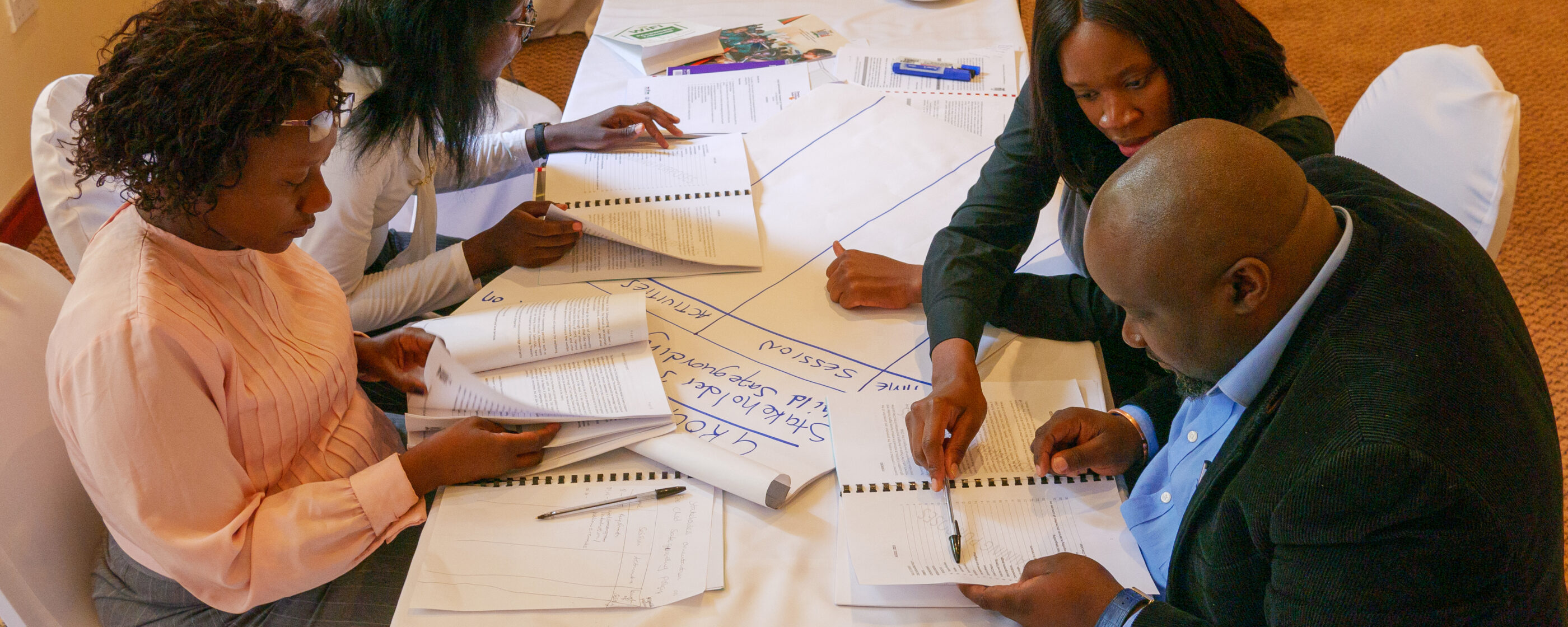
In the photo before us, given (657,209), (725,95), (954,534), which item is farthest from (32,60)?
(954,534)

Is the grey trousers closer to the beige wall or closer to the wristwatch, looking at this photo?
the wristwatch

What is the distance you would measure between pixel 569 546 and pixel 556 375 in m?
0.24

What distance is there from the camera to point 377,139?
1.32 metres

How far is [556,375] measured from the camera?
108 cm

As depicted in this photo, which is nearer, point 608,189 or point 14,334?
point 14,334

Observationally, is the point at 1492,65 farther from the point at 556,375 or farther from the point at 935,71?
the point at 556,375

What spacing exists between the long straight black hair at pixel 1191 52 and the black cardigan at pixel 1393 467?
0.31 meters

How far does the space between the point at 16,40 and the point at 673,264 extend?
2205mm

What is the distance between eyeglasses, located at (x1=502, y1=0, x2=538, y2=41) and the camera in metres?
1.36

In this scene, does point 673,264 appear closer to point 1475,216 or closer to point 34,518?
point 34,518

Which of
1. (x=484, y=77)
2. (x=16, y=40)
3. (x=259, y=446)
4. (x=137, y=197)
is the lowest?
(x=16, y=40)

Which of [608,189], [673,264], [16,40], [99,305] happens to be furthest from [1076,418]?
[16,40]

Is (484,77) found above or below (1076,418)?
above

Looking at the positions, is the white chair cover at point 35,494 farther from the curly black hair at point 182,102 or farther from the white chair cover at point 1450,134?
the white chair cover at point 1450,134
